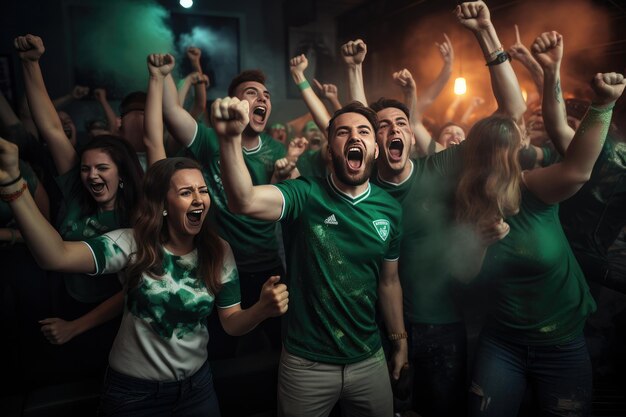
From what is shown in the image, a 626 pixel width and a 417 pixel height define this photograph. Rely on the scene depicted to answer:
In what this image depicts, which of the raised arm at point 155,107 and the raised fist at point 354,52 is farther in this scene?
the raised fist at point 354,52

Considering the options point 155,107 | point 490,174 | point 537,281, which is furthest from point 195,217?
point 537,281

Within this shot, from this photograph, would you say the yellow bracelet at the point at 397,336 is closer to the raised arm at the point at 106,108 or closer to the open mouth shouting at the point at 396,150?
the open mouth shouting at the point at 396,150

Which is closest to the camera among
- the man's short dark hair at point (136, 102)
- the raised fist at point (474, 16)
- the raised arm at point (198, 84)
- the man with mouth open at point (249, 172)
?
the raised fist at point (474, 16)

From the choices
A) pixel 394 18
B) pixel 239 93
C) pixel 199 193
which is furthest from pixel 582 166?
pixel 394 18

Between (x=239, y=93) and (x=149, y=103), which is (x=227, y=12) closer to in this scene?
(x=239, y=93)

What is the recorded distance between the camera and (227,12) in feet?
22.6

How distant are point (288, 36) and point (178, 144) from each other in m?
5.02

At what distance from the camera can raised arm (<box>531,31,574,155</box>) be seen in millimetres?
2215

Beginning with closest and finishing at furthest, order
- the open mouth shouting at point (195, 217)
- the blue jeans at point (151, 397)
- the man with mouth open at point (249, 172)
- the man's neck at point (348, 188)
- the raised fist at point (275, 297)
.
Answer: the raised fist at point (275, 297)
the blue jeans at point (151, 397)
the open mouth shouting at point (195, 217)
the man's neck at point (348, 188)
the man with mouth open at point (249, 172)

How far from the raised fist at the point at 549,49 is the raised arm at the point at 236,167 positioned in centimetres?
158

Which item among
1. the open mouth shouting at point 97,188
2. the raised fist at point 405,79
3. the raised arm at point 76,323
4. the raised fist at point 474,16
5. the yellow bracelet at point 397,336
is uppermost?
the raised fist at point 474,16

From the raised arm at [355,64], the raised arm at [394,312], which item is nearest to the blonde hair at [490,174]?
the raised arm at [394,312]

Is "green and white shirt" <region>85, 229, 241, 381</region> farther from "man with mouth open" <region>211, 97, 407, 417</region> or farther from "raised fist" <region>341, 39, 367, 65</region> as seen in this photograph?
"raised fist" <region>341, 39, 367, 65</region>

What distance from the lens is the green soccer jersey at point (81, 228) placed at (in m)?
2.23
